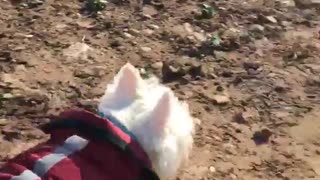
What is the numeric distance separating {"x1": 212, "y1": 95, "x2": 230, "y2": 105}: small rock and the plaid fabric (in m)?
0.94

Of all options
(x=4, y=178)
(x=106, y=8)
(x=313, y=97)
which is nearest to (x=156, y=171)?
(x=4, y=178)

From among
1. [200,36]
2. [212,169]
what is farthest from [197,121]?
[200,36]

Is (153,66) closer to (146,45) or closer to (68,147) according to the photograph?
(146,45)

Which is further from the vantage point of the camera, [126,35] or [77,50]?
[126,35]

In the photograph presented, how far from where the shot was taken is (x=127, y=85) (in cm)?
264

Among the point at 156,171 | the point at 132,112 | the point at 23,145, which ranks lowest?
the point at 23,145

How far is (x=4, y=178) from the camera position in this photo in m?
2.27

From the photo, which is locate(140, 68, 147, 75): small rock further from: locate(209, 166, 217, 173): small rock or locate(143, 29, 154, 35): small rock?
locate(209, 166, 217, 173): small rock

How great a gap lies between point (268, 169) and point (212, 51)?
817 millimetres

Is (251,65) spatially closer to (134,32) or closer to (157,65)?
(157,65)

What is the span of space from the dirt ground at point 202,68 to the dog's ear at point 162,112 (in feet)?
1.70

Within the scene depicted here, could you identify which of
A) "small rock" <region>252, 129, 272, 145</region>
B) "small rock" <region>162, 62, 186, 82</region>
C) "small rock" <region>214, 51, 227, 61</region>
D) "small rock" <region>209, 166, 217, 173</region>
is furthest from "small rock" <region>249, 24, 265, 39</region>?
"small rock" <region>209, 166, 217, 173</region>

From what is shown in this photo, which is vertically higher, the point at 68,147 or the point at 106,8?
the point at 68,147

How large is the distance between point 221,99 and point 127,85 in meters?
0.87
